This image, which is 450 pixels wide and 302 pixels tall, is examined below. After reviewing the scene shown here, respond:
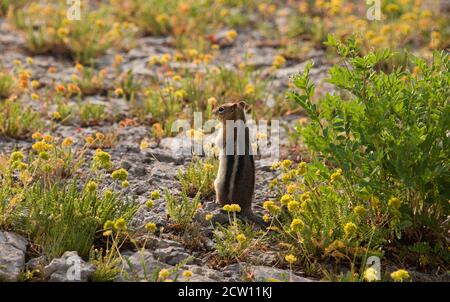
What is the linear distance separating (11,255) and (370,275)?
239 cm

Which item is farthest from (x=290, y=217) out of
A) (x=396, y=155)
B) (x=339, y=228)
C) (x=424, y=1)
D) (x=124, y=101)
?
(x=424, y=1)

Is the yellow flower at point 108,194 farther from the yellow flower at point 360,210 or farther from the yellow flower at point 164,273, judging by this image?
the yellow flower at point 360,210

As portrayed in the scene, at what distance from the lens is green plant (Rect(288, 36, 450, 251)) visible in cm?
543

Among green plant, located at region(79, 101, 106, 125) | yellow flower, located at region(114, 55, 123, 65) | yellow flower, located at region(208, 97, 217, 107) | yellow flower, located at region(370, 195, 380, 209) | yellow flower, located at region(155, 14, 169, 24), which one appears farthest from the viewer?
yellow flower, located at region(155, 14, 169, 24)

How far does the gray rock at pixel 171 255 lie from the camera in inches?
218

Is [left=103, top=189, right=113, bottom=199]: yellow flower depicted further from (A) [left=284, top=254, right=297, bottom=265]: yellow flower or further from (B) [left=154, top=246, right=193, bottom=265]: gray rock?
(A) [left=284, top=254, right=297, bottom=265]: yellow flower

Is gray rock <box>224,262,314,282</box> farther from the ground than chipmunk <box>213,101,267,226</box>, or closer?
closer

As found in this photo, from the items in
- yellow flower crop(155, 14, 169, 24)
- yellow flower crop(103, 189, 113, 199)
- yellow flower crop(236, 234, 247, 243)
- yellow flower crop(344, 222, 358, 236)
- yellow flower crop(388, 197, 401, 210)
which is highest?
yellow flower crop(155, 14, 169, 24)

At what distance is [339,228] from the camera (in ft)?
18.3

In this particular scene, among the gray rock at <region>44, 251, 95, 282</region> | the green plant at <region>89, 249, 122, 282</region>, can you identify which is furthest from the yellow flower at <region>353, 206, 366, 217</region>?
the gray rock at <region>44, 251, 95, 282</region>

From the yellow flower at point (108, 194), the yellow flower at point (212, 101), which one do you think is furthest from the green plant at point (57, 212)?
the yellow flower at point (212, 101)

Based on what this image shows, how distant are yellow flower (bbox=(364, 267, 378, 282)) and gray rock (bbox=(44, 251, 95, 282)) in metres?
1.78

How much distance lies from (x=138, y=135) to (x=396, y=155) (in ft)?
11.0
